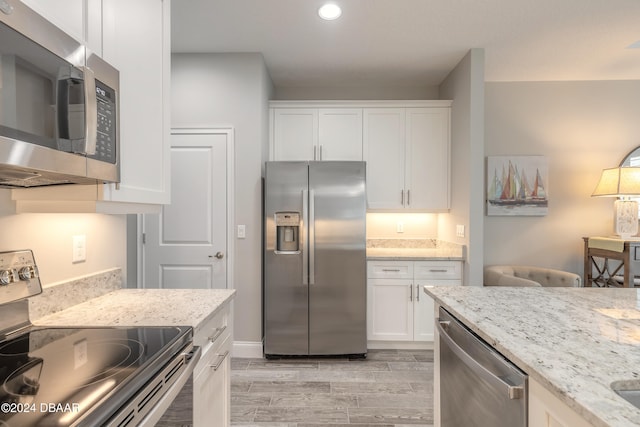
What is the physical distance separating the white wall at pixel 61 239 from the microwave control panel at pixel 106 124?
1.36 feet

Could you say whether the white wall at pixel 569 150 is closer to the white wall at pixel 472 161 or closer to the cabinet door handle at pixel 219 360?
the white wall at pixel 472 161

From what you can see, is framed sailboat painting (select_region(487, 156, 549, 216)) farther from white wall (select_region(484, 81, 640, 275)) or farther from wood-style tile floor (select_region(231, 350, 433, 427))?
wood-style tile floor (select_region(231, 350, 433, 427))

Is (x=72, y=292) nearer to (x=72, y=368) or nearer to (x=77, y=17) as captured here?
(x=72, y=368)

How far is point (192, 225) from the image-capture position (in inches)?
119

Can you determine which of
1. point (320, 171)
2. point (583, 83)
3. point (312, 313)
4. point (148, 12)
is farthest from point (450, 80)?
point (148, 12)

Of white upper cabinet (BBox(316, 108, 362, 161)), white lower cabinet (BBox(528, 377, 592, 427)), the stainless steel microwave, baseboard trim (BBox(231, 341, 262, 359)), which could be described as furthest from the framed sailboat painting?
the stainless steel microwave

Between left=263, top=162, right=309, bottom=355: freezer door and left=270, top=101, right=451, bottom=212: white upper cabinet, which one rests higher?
left=270, top=101, right=451, bottom=212: white upper cabinet

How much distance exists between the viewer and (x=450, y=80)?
11.3ft

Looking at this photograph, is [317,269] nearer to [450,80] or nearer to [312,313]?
[312,313]

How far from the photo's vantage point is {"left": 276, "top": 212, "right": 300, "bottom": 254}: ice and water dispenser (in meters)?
2.90

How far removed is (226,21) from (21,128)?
217 centimetres

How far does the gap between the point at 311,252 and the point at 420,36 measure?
2.05 meters

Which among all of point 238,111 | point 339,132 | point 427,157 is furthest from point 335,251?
point 238,111

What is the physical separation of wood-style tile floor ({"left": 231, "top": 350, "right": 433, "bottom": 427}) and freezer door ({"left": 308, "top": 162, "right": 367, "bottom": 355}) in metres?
0.22
